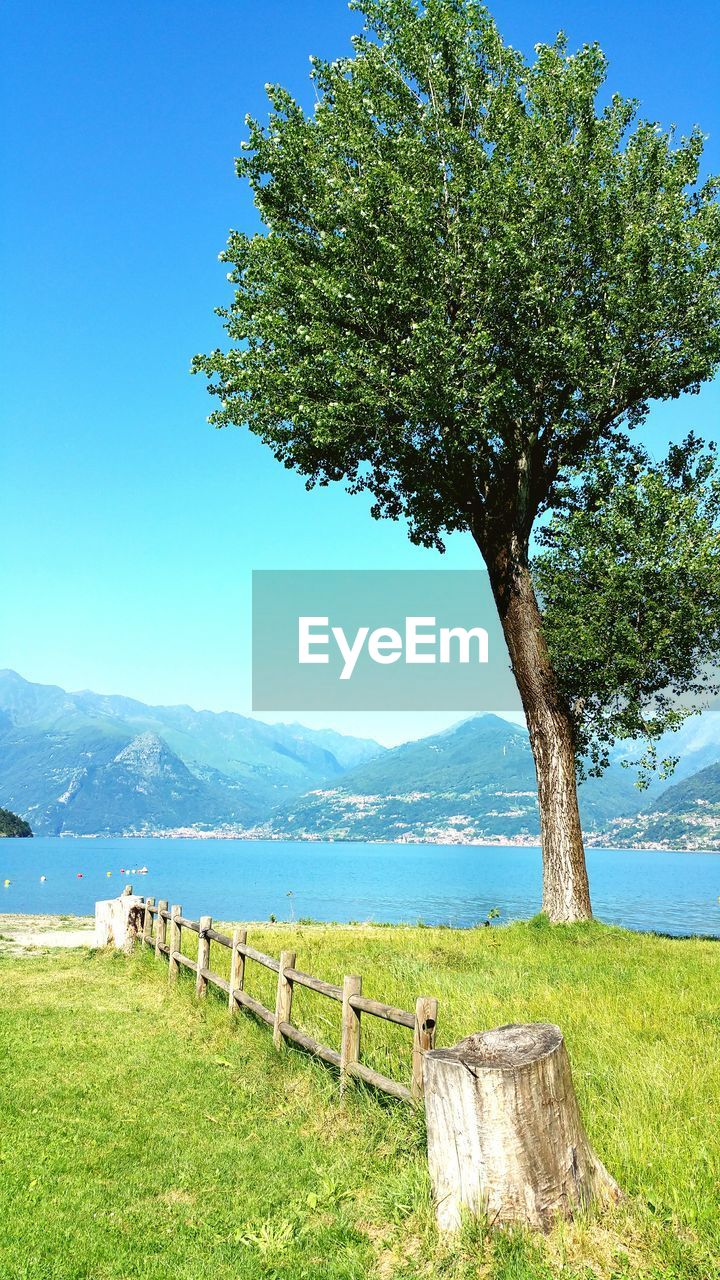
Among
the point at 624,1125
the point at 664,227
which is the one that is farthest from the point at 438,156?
the point at 624,1125

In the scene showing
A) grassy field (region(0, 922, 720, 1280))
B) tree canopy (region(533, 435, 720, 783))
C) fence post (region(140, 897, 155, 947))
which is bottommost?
fence post (region(140, 897, 155, 947))

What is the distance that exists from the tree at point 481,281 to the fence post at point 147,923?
10.3m

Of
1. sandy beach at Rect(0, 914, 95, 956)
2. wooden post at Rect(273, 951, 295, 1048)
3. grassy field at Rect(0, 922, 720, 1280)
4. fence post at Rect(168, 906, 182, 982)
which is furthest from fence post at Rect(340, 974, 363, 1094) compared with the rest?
sandy beach at Rect(0, 914, 95, 956)

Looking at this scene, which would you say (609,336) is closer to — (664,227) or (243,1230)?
(664,227)

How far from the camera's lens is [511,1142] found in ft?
17.8

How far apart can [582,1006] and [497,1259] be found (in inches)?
260

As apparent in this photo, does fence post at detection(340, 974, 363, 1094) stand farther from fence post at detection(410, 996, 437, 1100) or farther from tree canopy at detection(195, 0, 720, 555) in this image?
tree canopy at detection(195, 0, 720, 555)

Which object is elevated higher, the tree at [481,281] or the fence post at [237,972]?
the tree at [481,281]

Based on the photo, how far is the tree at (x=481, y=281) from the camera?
1855 centimetres

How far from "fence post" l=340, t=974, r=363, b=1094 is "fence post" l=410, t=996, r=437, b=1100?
129cm

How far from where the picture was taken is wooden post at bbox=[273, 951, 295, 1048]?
33.9 ft

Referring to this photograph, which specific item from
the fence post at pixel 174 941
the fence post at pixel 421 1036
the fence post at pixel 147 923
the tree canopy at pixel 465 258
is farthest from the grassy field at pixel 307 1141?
the tree canopy at pixel 465 258

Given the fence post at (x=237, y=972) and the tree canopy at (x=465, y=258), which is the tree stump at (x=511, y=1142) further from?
the tree canopy at (x=465, y=258)

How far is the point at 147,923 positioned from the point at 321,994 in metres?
9.98
